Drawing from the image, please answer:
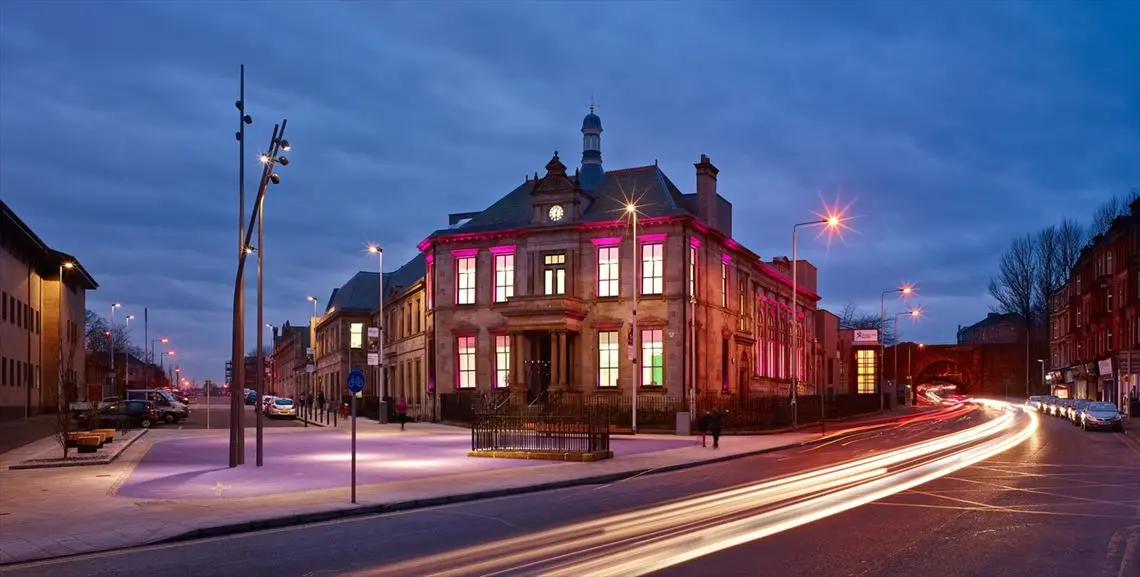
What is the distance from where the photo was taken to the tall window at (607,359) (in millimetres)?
47531

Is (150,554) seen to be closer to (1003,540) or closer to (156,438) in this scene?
(1003,540)

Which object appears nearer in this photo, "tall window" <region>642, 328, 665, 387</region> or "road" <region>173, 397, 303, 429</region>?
"tall window" <region>642, 328, 665, 387</region>

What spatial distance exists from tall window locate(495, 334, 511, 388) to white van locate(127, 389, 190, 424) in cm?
1880

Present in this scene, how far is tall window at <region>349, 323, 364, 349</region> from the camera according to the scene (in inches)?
3287

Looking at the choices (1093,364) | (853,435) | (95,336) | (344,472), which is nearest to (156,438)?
(344,472)

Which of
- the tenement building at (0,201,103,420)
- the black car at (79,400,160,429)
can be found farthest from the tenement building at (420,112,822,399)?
the tenement building at (0,201,103,420)

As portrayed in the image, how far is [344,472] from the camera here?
22.8m

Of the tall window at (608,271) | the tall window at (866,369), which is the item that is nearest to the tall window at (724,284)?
the tall window at (608,271)

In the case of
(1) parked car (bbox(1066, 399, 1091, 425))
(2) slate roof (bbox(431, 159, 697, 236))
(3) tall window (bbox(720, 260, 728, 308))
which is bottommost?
(1) parked car (bbox(1066, 399, 1091, 425))

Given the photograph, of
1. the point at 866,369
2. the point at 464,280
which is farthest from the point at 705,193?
the point at 866,369

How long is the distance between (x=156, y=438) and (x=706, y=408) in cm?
2427

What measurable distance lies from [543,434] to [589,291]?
20.8 metres

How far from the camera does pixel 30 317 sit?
58.2m

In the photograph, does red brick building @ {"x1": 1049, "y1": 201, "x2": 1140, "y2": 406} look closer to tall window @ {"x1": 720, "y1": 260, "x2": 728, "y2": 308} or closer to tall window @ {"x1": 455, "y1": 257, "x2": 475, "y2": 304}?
tall window @ {"x1": 720, "y1": 260, "x2": 728, "y2": 308}
